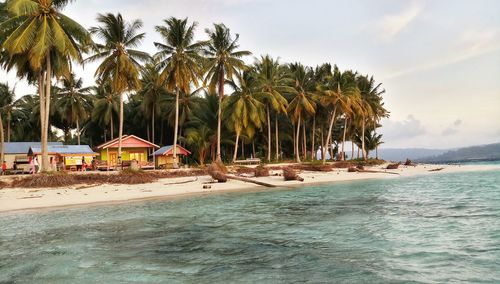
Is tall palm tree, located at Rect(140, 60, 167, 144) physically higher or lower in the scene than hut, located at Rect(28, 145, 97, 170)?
higher

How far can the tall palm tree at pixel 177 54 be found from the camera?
1457 inches

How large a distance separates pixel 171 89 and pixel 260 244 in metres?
31.2

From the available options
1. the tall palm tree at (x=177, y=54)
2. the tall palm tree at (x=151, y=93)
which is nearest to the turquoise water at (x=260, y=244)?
the tall palm tree at (x=177, y=54)

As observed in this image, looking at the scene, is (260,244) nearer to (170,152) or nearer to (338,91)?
(170,152)

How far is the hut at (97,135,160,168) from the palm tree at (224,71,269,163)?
964cm

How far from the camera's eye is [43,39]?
24.4m

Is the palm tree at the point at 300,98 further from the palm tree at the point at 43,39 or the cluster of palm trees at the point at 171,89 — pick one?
the palm tree at the point at 43,39

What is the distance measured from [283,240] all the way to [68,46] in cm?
2352

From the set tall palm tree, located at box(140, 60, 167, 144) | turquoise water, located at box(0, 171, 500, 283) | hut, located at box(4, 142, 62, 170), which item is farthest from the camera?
tall palm tree, located at box(140, 60, 167, 144)

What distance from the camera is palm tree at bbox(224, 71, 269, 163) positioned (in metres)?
40.8

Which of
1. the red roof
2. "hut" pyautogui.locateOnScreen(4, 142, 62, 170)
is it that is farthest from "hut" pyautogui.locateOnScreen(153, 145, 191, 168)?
"hut" pyautogui.locateOnScreen(4, 142, 62, 170)

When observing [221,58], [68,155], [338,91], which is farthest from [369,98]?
[68,155]

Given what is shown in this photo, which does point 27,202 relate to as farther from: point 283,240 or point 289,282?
point 289,282

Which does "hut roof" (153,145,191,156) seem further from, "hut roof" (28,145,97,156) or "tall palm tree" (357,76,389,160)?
"tall palm tree" (357,76,389,160)
